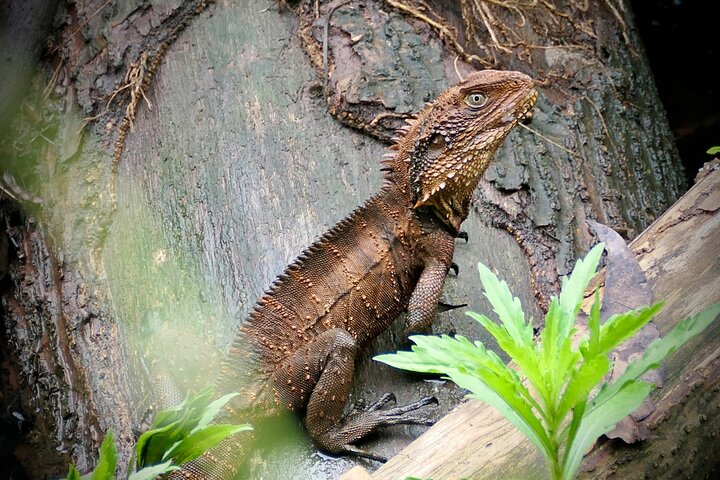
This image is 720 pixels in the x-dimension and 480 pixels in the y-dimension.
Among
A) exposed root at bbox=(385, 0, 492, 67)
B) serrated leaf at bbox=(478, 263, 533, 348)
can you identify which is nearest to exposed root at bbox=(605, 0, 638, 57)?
exposed root at bbox=(385, 0, 492, 67)

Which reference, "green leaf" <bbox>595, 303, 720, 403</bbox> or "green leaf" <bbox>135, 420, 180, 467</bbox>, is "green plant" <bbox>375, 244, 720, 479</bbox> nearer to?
"green leaf" <bbox>595, 303, 720, 403</bbox>

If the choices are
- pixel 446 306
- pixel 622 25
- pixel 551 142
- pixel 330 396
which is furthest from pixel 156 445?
pixel 622 25

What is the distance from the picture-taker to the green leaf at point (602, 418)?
2.07 m

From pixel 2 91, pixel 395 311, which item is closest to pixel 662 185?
pixel 395 311

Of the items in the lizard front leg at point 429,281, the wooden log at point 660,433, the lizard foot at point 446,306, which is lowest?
the lizard foot at point 446,306

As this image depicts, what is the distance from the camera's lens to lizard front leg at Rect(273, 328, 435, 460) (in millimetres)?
3525

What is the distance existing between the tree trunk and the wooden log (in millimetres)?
842

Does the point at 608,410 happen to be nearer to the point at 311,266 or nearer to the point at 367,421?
the point at 367,421

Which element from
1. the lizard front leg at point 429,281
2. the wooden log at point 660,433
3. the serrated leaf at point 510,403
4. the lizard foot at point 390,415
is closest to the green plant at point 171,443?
the wooden log at point 660,433

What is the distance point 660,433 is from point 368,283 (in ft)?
5.92

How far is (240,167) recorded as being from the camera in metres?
4.71

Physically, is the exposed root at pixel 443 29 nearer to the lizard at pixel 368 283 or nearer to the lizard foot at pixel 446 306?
the lizard at pixel 368 283

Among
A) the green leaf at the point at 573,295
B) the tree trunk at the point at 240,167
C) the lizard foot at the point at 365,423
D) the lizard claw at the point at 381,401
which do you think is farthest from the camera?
the tree trunk at the point at 240,167

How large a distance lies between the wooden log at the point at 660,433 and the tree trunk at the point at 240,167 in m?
0.84
